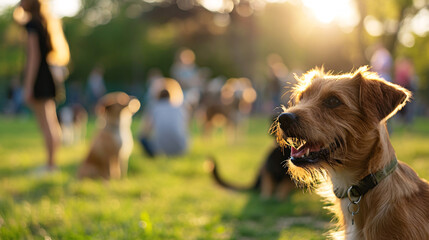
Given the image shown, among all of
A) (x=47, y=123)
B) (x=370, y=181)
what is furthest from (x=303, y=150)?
(x=47, y=123)

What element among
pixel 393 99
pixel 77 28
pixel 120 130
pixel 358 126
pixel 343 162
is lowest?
pixel 77 28

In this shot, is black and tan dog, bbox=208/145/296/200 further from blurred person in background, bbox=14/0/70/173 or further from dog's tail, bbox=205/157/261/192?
blurred person in background, bbox=14/0/70/173

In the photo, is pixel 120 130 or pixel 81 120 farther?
pixel 81 120

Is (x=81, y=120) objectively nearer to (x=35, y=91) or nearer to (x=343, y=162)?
(x=35, y=91)

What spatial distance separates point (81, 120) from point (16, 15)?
29.6 feet

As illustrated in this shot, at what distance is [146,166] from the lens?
8.56 metres

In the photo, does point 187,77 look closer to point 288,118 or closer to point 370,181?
point 288,118

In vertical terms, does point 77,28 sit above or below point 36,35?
below

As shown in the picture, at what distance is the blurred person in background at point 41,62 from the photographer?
21.6ft

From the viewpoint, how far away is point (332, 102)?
A: 2.72 m

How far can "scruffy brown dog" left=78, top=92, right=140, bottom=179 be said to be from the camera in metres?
7.37

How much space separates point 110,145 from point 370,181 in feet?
19.1

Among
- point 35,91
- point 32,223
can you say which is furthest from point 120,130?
point 32,223

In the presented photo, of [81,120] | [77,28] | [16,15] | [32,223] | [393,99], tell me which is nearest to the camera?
[393,99]
